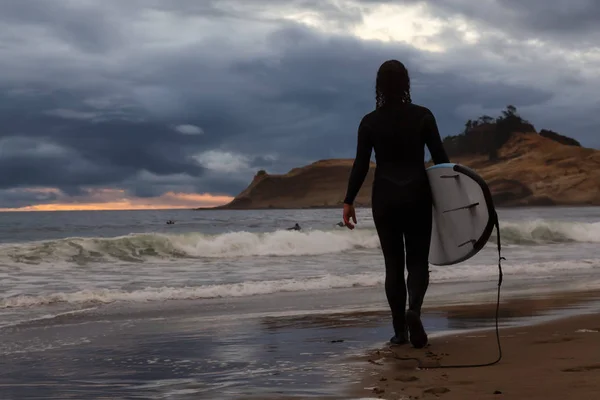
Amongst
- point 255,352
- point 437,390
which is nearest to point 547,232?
point 255,352

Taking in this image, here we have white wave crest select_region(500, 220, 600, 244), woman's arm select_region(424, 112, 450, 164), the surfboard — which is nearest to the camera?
the surfboard

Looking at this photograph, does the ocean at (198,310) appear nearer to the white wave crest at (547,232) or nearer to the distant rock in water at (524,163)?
the white wave crest at (547,232)

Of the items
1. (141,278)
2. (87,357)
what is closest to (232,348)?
(87,357)

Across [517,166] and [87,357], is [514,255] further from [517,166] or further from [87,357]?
[517,166]

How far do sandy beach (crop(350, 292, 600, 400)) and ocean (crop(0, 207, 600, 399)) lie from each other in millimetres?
320

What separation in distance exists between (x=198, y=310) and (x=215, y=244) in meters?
10.9

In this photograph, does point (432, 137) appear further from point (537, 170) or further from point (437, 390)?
point (537, 170)

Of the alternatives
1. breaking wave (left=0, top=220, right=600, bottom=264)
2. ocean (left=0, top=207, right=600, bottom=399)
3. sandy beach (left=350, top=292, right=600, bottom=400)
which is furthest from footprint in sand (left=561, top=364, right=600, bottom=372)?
breaking wave (left=0, top=220, right=600, bottom=264)

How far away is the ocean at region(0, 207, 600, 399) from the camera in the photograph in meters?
4.46

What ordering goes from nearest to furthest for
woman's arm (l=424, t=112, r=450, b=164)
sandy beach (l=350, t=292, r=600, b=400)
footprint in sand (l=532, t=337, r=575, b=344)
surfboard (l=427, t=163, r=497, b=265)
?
sandy beach (l=350, t=292, r=600, b=400) < surfboard (l=427, t=163, r=497, b=265) < woman's arm (l=424, t=112, r=450, b=164) < footprint in sand (l=532, t=337, r=575, b=344)

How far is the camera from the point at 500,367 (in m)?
4.31

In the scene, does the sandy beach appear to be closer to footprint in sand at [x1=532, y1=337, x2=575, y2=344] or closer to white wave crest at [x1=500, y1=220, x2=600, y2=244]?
footprint in sand at [x1=532, y1=337, x2=575, y2=344]

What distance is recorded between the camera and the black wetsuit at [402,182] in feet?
16.4

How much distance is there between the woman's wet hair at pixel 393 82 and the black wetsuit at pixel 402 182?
57 mm
